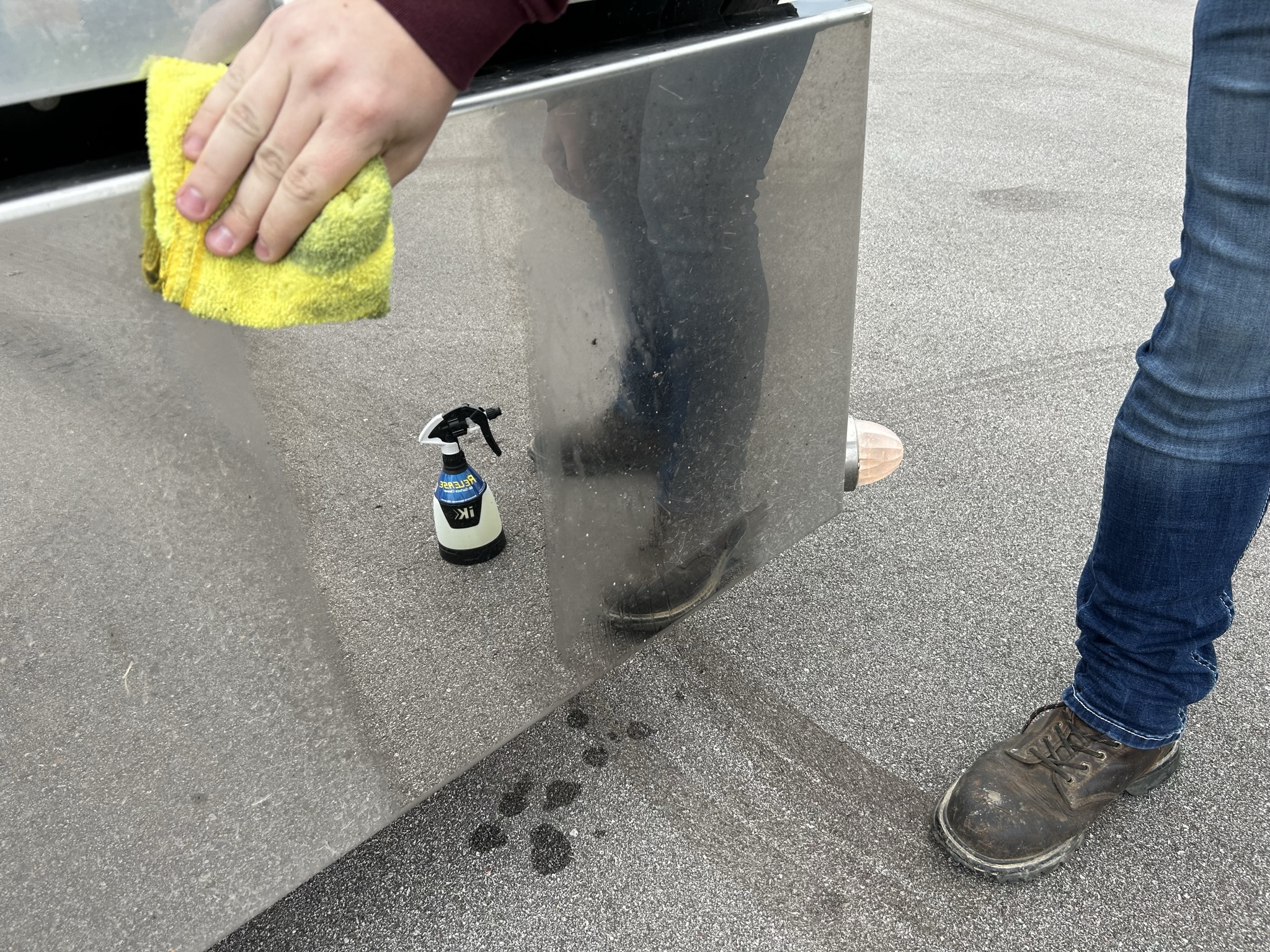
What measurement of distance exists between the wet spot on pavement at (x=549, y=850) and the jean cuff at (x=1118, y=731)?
0.68 meters

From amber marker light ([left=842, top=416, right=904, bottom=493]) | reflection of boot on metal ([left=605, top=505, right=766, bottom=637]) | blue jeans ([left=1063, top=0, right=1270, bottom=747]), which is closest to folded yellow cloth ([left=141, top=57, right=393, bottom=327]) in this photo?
reflection of boot on metal ([left=605, top=505, right=766, bottom=637])

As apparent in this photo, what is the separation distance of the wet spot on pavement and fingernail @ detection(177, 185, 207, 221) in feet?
2.95

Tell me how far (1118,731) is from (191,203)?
1.17 meters

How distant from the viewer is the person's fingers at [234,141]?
1.96ft

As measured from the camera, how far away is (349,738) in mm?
953

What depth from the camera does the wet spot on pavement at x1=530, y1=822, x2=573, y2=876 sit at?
1.21 meters

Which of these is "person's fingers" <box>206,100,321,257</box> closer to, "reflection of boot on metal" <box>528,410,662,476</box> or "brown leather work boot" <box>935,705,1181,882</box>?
"reflection of boot on metal" <box>528,410,662,476</box>

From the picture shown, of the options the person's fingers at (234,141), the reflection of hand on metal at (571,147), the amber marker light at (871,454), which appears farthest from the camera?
the amber marker light at (871,454)

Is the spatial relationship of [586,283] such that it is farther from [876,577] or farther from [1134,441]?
[876,577]

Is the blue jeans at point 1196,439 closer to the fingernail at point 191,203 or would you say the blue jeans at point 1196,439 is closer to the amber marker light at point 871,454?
the amber marker light at point 871,454

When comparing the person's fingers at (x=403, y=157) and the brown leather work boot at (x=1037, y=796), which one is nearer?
the person's fingers at (x=403, y=157)

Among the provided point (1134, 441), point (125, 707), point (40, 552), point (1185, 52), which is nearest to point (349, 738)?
point (125, 707)

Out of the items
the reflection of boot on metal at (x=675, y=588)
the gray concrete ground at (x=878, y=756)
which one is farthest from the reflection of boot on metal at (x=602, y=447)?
the gray concrete ground at (x=878, y=756)

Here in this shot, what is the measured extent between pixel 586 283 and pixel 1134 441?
24.9 inches
